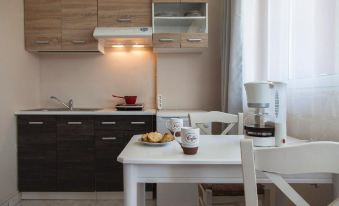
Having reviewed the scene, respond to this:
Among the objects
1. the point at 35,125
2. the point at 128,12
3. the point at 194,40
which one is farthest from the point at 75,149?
the point at 194,40

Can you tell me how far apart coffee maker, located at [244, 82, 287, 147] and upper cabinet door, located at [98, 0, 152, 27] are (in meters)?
1.86

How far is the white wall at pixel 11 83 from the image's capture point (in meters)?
2.54

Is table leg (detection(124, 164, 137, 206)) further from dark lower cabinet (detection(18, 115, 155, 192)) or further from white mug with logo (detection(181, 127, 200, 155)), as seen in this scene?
dark lower cabinet (detection(18, 115, 155, 192))

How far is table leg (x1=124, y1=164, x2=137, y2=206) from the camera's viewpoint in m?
1.11

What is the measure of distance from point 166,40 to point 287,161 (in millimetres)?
2262

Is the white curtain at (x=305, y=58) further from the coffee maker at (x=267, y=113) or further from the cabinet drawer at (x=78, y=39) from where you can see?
the cabinet drawer at (x=78, y=39)

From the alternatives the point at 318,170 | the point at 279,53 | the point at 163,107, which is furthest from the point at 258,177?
the point at 163,107

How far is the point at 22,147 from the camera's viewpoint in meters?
2.80

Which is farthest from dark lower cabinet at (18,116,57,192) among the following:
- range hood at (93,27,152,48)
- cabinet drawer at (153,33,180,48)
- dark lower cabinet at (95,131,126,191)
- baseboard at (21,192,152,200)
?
cabinet drawer at (153,33,180,48)

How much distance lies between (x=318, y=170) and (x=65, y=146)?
252 cm

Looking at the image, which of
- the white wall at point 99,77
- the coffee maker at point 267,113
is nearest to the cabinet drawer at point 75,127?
the white wall at point 99,77

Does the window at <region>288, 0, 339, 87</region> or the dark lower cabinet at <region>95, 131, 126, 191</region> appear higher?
the window at <region>288, 0, 339, 87</region>

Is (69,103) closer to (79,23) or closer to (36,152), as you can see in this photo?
(36,152)

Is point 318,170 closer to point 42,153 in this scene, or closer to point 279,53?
point 279,53
